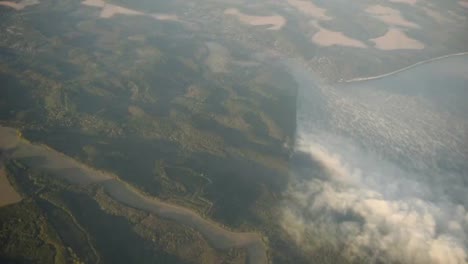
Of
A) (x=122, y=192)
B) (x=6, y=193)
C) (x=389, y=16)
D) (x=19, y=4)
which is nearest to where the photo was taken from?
(x=6, y=193)

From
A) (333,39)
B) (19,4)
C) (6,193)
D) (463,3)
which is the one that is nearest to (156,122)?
(6,193)

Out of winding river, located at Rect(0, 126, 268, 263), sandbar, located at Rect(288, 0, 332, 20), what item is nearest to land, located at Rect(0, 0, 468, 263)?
winding river, located at Rect(0, 126, 268, 263)

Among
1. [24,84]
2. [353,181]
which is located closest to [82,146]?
[24,84]

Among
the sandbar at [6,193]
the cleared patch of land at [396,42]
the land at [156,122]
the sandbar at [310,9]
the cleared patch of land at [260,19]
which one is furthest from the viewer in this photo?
the sandbar at [310,9]

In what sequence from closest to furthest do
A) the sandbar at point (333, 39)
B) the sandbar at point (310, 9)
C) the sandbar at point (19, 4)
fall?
the sandbar at point (19, 4) → the sandbar at point (333, 39) → the sandbar at point (310, 9)

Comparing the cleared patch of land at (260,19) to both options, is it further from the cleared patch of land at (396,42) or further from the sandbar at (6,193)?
the sandbar at (6,193)

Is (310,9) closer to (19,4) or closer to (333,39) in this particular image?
(333,39)

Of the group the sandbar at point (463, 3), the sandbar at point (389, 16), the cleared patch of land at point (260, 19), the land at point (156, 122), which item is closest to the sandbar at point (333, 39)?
the land at point (156, 122)

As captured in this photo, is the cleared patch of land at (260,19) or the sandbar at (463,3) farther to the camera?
the sandbar at (463,3)

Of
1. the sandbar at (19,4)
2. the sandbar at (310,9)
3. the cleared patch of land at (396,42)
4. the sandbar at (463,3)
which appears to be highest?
the sandbar at (19,4)
